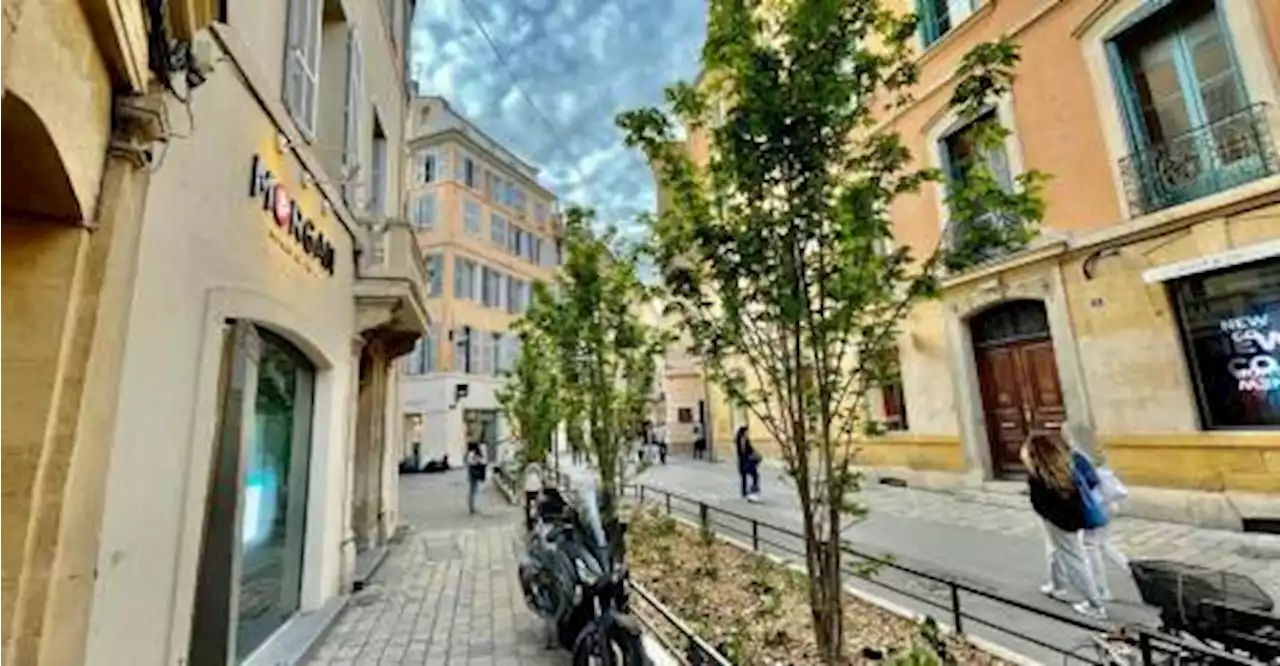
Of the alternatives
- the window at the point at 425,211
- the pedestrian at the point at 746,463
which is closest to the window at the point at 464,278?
the window at the point at 425,211

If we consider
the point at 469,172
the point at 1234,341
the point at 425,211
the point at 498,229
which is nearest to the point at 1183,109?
the point at 1234,341

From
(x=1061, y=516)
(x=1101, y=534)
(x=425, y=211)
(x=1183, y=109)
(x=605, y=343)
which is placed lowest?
(x=1101, y=534)

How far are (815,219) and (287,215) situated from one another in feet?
12.5

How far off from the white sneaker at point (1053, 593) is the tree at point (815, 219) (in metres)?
3.07

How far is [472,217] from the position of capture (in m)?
30.2

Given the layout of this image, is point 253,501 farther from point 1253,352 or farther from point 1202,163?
point 1202,163

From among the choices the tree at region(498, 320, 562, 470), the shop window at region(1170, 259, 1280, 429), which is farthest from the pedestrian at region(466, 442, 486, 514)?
the shop window at region(1170, 259, 1280, 429)

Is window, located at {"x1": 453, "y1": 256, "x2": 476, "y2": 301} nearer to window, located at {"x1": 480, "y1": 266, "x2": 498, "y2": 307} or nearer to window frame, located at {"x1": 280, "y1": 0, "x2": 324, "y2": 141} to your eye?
window, located at {"x1": 480, "y1": 266, "x2": 498, "y2": 307}

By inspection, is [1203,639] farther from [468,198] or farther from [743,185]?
[468,198]

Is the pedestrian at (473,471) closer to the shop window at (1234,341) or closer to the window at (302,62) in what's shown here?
the window at (302,62)

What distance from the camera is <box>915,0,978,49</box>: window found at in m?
12.4

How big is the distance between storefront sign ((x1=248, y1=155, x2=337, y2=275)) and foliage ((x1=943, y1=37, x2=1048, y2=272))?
13.9 feet

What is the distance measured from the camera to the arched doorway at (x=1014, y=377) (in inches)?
427

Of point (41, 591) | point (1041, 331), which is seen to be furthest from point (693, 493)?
point (41, 591)
